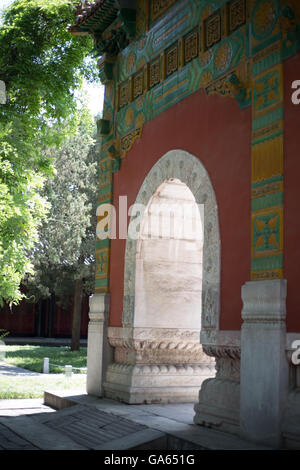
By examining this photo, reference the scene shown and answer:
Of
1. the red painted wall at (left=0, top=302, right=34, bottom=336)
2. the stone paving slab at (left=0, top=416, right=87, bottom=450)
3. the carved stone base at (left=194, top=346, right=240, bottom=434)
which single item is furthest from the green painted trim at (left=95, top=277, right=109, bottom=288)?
the red painted wall at (left=0, top=302, right=34, bottom=336)

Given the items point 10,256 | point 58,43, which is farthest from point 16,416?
point 58,43

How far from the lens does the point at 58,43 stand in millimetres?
10539

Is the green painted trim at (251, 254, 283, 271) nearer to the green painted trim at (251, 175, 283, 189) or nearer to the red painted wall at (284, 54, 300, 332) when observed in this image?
the red painted wall at (284, 54, 300, 332)

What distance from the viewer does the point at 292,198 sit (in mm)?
4555

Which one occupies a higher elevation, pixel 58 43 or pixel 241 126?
pixel 58 43

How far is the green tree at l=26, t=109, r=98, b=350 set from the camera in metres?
17.8

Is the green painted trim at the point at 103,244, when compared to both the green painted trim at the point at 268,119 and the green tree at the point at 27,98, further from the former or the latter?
the green painted trim at the point at 268,119

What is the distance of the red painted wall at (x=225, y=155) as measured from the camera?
5.17 m

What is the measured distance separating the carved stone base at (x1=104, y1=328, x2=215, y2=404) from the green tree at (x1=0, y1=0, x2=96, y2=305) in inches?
134

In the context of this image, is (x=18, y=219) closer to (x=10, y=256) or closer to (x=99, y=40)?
(x=10, y=256)

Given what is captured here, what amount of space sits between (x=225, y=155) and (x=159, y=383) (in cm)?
293

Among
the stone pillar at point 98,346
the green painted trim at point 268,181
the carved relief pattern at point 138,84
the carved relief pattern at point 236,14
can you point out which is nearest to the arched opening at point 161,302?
the stone pillar at point 98,346

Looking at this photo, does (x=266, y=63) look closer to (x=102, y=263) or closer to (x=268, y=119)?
(x=268, y=119)
